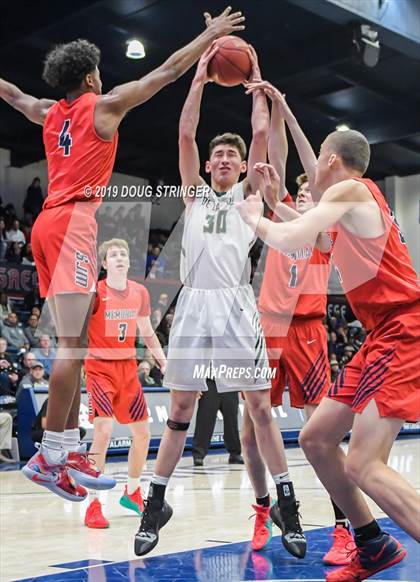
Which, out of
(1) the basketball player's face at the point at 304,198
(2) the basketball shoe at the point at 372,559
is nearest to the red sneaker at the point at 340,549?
(2) the basketball shoe at the point at 372,559

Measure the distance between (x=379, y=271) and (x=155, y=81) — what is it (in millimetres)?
1526

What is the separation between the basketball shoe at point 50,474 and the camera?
4.11m

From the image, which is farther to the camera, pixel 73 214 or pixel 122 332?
pixel 122 332

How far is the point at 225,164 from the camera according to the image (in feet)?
16.6

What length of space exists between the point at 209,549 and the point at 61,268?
2.21 metres

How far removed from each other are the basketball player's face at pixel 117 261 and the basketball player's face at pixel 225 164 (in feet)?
5.66

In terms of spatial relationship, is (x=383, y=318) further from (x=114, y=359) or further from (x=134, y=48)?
(x=134, y=48)

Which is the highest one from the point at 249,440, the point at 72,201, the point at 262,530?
the point at 72,201

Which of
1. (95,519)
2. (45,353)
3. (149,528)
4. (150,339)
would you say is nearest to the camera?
(149,528)

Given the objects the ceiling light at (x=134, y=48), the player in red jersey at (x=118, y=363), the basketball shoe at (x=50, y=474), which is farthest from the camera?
the ceiling light at (x=134, y=48)

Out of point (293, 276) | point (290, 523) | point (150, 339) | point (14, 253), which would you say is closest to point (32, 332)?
point (14, 253)

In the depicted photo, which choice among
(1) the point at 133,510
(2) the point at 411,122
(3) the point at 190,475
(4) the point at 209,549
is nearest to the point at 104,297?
(1) the point at 133,510

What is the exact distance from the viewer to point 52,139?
428 centimetres

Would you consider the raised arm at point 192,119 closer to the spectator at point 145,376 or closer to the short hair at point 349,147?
the short hair at point 349,147
